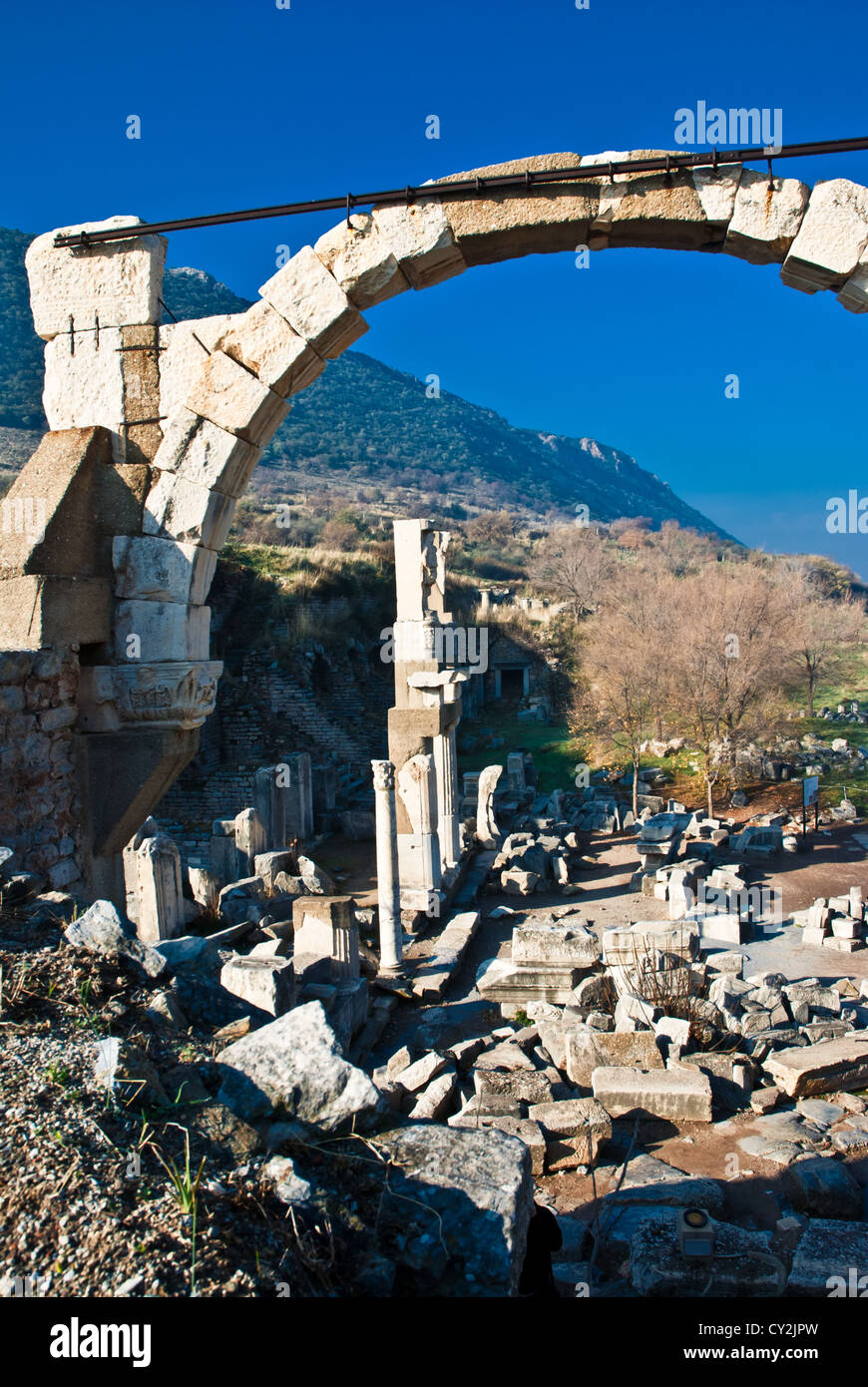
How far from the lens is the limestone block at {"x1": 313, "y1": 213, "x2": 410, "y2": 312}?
4395mm

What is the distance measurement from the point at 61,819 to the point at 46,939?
1.28 meters

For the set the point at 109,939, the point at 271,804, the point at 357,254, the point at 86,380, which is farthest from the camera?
the point at 271,804

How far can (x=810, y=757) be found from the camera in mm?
23172

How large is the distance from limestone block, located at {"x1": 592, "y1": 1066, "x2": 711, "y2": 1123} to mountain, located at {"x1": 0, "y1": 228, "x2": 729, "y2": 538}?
36.1m

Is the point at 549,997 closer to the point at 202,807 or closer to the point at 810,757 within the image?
the point at 202,807

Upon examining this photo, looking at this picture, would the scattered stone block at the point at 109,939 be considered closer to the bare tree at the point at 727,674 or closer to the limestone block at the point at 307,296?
the limestone block at the point at 307,296

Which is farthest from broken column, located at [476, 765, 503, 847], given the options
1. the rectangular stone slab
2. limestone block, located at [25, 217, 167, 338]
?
limestone block, located at [25, 217, 167, 338]

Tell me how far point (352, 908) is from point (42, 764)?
5.16 metres

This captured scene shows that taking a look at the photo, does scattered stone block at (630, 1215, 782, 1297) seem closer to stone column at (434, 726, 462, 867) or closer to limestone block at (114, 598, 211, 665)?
limestone block at (114, 598, 211, 665)

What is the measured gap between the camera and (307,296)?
14.7 feet

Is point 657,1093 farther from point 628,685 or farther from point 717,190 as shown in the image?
point 628,685

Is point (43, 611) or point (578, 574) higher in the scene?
point (578, 574)

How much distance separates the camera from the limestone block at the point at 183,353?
4.62 m

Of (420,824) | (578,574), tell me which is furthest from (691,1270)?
(578,574)
